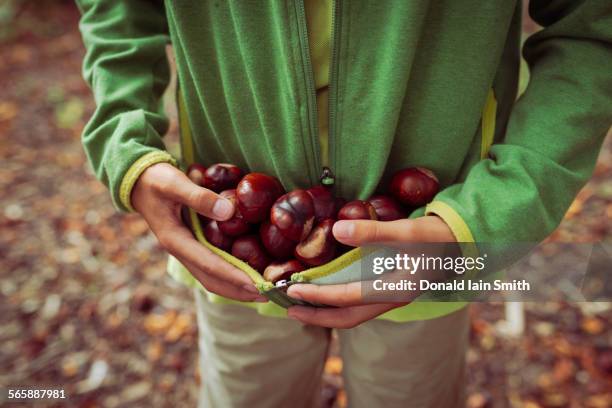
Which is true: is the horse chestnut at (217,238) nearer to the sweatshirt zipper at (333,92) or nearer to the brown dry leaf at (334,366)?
the sweatshirt zipper at (333,92)

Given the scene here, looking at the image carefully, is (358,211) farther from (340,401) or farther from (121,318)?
(121,318)

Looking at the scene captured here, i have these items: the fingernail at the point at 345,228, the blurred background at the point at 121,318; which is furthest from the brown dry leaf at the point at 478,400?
the fingernail at the point at 345,228

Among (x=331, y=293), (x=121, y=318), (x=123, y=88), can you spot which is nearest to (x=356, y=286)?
(x=331, y=293)

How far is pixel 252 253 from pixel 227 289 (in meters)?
0.09

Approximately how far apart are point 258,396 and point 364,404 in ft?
0.96

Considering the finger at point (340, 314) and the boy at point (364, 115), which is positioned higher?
the boy at point (364, 115)

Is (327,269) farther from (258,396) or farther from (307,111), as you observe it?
(258,396)

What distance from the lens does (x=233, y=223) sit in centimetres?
107

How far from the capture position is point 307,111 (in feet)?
3.27

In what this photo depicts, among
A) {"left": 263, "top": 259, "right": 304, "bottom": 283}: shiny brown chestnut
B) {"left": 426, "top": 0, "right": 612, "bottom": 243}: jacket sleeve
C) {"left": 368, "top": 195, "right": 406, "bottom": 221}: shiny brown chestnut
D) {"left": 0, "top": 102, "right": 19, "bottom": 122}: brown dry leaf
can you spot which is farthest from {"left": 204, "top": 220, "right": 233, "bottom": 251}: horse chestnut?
{"left": 0, "top": 102, "right": 19, "bottom": 122}: brown dry leaf

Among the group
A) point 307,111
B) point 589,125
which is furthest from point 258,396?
point 589,125

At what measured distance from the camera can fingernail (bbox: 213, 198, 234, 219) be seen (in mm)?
998

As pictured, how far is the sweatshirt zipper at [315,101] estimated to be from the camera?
0.93 m

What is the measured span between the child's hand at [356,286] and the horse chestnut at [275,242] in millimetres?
108
